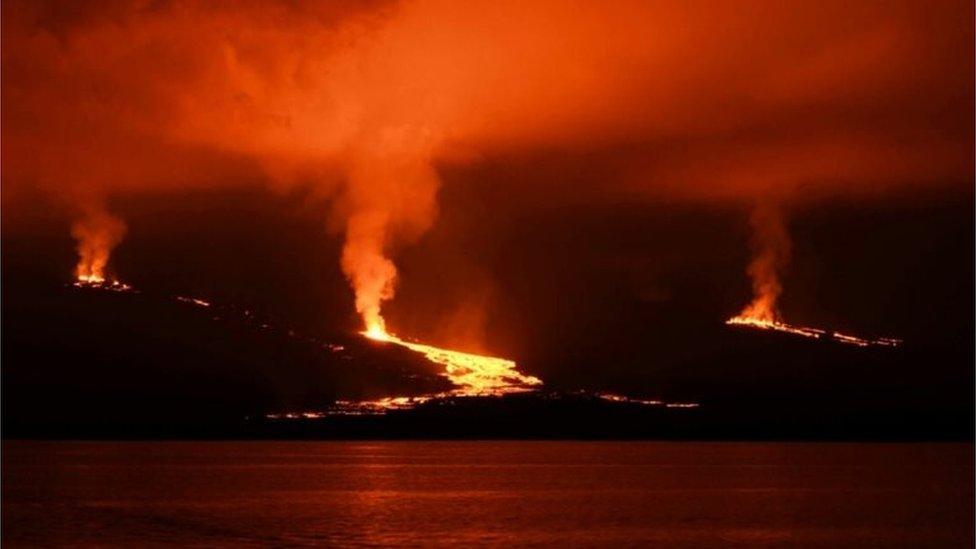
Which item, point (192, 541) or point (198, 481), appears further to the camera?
point (198, 481)

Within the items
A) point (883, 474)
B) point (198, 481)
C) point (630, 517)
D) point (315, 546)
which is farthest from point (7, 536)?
point (883, 474)

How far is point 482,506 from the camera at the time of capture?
79.2 metres

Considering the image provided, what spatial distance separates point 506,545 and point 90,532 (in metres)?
17.0

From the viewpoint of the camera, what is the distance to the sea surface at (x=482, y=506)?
60125mm

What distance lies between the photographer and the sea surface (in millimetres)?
60125

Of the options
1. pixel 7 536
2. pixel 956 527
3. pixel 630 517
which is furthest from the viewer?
pixel 630 517

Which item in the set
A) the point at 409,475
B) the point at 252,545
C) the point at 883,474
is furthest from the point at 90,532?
the point at 883,474

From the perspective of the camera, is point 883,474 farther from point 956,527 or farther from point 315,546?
point 315,546

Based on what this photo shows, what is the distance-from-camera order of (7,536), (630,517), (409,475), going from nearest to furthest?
(7,536) < (630,517) < (409,475)

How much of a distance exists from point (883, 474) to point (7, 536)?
90.4 m

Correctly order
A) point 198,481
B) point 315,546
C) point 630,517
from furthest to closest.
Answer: point 198,481, point 630,517, point 315,546

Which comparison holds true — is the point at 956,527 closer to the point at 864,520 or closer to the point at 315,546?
the point at 864,520

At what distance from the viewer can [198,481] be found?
4328 inches

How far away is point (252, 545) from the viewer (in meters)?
55.3
